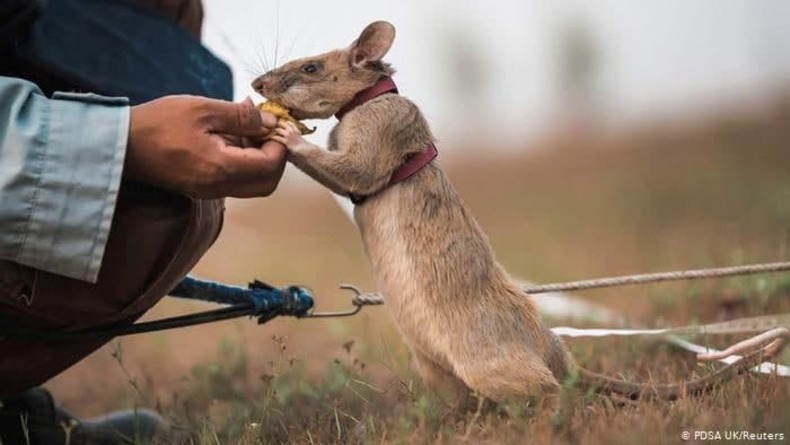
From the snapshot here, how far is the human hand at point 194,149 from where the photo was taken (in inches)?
67.7

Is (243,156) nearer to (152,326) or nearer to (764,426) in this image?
(152,326)

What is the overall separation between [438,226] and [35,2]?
908 millimetres

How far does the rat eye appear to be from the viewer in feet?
6.86

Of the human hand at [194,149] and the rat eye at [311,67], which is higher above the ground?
the rat eye at [311,67]

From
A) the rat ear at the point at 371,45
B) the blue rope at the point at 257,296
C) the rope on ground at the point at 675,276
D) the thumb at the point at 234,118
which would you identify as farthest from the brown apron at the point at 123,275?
the rope on ground at the point at 675,276

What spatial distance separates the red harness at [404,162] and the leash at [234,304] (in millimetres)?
382

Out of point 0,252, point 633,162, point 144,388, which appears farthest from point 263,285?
point 633,162

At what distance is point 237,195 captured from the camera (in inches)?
71.6

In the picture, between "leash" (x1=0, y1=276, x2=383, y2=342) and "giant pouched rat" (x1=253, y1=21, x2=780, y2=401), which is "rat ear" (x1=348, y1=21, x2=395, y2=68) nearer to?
"giant pouched rat" (x1=253, y1=21, x2=780, y2=401)

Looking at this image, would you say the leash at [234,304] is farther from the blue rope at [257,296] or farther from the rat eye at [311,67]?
the rat eye at [311,67]

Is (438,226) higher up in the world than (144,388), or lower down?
higher up

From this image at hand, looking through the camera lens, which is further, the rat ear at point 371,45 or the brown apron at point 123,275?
the rat ear at point 371,45

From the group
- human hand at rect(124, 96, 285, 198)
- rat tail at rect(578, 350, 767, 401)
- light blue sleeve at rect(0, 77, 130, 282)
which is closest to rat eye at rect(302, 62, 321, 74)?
human hand at rect(124, 96, 285, 198)

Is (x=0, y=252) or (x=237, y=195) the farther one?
(x=237, y=195)
